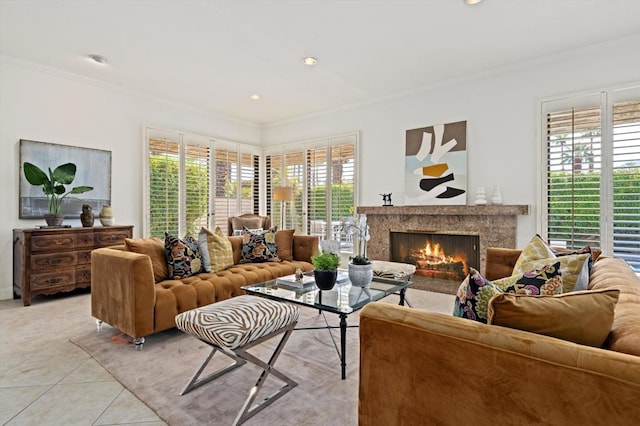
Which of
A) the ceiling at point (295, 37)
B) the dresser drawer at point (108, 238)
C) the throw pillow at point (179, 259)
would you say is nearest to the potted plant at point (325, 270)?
the throw pillow at point (179, 259)

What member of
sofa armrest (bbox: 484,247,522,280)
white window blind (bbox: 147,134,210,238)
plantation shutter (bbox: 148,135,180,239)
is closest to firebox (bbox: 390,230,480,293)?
sofa armrest (bbox: 484,247,522,280)

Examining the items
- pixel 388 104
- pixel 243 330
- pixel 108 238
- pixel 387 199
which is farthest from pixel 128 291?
pixel 388 104

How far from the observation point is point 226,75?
4.18m

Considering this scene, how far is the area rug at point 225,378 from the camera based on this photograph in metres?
1.69

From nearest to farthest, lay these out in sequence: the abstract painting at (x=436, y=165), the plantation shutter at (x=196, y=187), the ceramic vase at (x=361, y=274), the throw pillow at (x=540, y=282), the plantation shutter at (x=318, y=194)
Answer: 1. the throw pillow at (x=540, y=282)
2. the ceramic vase at (x=361, y=274)
3. the abstract painting at (x=436, y=165)
4. the plantation shutter at (x=196, y=187)
5. the plantation shutter at (x=318, y=194)

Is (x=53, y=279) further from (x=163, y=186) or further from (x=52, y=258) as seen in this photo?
(x=163, y=186)

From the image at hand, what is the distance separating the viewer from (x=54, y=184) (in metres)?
4.01

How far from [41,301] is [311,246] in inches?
123

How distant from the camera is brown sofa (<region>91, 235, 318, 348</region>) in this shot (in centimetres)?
244

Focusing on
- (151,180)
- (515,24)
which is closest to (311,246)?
(151,180)

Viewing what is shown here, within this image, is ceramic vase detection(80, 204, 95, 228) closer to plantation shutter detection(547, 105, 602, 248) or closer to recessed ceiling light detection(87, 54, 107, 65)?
recessed ceiling light detection(87, 54, 107, 65)

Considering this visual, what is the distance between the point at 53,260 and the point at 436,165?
15.6 feet

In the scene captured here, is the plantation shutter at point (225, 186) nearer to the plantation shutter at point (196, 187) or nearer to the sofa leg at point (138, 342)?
the plantation shutter at point (196, 187)

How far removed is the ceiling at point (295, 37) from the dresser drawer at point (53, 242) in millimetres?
2018
